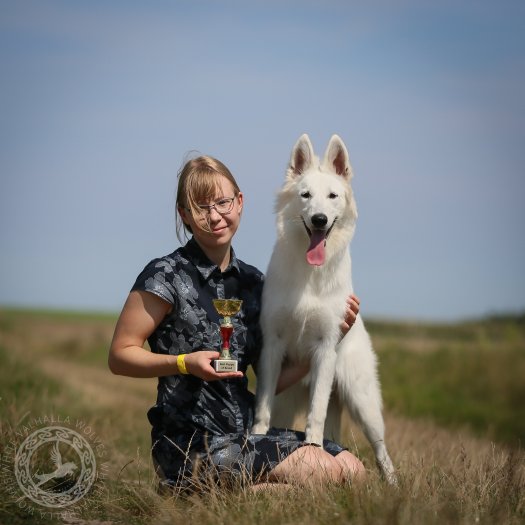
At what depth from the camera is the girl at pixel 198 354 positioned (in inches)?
157

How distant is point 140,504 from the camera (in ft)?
13.4

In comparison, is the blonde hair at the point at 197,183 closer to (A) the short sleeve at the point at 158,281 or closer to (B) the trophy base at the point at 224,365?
(A) the short sleeve at the point at 158,281

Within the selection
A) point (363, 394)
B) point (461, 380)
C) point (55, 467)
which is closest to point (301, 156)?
point (363, 394)

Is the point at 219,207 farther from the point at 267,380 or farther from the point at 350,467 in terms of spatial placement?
the point at 350,467

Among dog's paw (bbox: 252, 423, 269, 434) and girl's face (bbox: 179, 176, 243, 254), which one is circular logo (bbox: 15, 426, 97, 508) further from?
girl's face (bbox: 179, 176, 243, 254)

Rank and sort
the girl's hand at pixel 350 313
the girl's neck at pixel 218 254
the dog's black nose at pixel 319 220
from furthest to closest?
the girl's hand at pixel 350 313 → the dog's black nose at pixel 319 220 → the girl's neck at pixel 218 254

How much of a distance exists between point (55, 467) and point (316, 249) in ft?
7.85

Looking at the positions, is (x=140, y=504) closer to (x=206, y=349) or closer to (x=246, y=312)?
(x=206, y=349)

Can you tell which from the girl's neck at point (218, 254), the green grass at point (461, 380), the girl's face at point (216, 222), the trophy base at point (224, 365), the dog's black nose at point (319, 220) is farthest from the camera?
the green grass at point (461, 380)

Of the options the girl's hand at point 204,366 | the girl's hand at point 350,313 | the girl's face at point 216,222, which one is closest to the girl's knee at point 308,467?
the girl's hand at point 204,366

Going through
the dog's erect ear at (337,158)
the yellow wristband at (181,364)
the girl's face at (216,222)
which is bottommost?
the yellow wristband at (181,364)

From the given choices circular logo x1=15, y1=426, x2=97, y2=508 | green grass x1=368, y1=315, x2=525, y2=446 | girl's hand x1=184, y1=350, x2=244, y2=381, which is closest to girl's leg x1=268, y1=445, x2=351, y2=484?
girl's hand x1=184, y1=350, x2=244, y2=381

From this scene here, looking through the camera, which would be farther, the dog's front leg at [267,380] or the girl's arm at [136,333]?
the dog's front leg at [267,380]

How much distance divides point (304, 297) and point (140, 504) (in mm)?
1670
